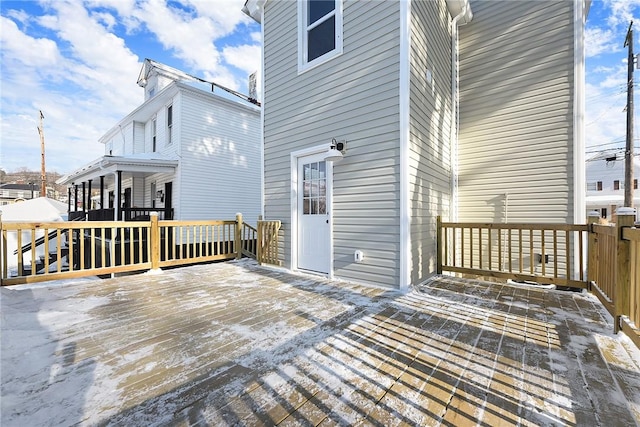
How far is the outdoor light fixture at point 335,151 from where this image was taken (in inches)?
157

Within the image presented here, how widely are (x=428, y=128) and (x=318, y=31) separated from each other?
254 cm

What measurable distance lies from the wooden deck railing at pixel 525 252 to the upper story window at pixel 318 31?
343 centimetres

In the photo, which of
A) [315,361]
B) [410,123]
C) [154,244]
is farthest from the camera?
[154,244]

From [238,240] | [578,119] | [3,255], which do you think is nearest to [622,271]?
[578,119]

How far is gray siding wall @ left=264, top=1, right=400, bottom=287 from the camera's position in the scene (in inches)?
144

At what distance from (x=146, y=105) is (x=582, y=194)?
41.1ft

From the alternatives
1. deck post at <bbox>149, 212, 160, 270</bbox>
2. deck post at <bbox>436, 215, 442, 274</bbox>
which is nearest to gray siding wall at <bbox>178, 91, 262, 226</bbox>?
deck post at <bbox>149, 212, 160, 270</bbox>

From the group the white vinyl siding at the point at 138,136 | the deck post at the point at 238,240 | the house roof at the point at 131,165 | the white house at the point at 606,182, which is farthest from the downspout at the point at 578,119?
the white house at the point at 606,182

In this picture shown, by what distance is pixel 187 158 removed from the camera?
8.89m

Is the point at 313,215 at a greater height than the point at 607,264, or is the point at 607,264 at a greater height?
the point at 313,215

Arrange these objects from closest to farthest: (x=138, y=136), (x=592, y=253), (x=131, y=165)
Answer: (x=592, y=253), (x=131, y=165), (x=138, y=136)

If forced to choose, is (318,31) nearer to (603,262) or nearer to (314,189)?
(314,189)

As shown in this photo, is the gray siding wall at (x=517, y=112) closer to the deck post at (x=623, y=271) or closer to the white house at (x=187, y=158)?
the deck post at (x=623, y=271)

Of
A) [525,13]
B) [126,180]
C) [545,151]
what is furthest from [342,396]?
[126,180]
